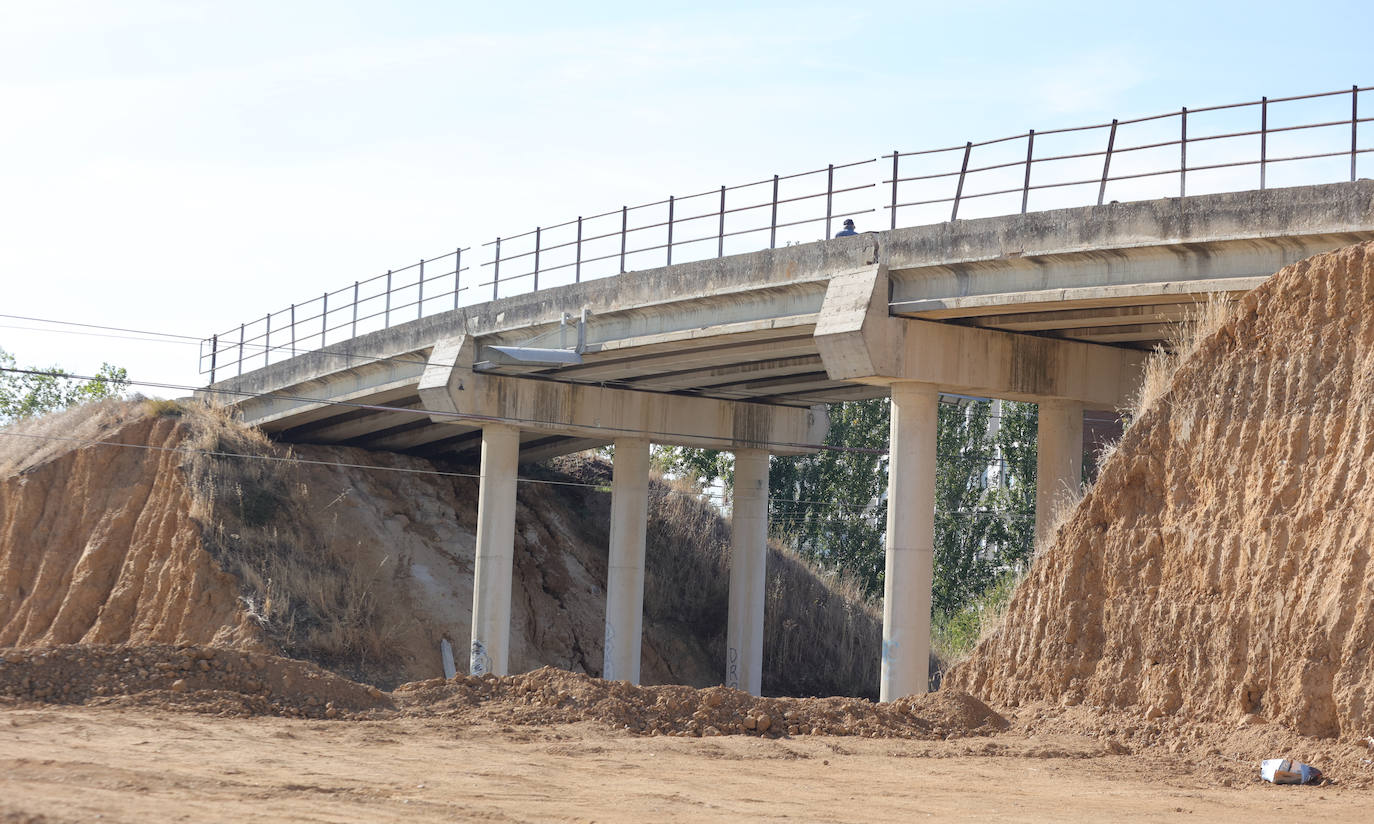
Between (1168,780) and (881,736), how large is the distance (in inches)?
150

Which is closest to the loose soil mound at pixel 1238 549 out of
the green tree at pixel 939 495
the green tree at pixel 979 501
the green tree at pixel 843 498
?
the green tree at pixel 939 495

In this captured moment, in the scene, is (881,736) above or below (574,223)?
below

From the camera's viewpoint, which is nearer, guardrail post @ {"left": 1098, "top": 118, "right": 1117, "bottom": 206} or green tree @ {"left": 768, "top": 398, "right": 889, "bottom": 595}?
guardrail post @ {"left": 1098, "top": 118, "right": 1117, "bottom": 206}

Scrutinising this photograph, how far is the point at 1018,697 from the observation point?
17.6 m

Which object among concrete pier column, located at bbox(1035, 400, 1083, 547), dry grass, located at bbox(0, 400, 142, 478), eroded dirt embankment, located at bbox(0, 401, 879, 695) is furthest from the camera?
dry grass, located at bbox(0, 400, 142, 478)

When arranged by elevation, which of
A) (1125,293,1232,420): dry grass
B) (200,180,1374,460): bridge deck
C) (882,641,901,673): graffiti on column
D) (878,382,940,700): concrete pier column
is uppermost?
(200,180,1374,460): bridge deck

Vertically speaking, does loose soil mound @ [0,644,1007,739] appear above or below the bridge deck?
below

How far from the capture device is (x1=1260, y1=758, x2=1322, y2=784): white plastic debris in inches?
535

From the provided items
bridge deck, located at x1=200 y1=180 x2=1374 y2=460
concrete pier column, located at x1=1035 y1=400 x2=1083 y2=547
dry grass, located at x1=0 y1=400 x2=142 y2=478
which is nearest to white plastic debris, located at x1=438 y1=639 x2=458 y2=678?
bridge deck, located at x1=200 y1=180 x2=1374 y2=460

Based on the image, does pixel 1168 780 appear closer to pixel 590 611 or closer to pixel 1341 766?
pixel 1341 766

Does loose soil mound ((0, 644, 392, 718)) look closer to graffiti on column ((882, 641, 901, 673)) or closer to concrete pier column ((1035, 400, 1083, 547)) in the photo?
graffiti on column ((882, 641, 901, 673))

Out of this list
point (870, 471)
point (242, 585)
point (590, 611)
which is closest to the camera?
point (242, 585)

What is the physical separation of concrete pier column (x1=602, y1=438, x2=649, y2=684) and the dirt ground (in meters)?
15.7

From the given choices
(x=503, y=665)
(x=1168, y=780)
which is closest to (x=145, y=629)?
(x=503, y=665)
